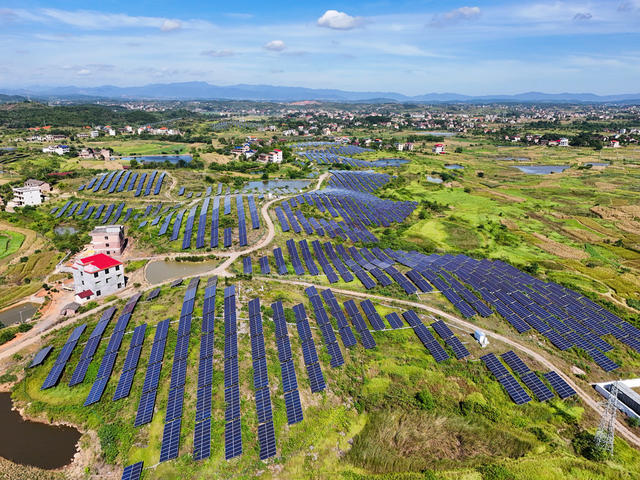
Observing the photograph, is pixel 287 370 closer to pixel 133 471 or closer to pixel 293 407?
pixel 293 407

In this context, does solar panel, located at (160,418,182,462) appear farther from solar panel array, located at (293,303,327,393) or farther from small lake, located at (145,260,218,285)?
→ small lake, located at (145,260,218,285)

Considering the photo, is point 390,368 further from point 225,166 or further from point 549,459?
point 225,166

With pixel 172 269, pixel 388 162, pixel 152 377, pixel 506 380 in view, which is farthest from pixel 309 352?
pixel 388 162

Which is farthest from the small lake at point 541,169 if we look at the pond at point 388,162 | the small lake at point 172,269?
the small lake at point 172,269

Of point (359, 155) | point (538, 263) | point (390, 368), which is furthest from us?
point (359, 155)

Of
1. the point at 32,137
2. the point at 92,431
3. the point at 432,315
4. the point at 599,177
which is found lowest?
the point at 92,431

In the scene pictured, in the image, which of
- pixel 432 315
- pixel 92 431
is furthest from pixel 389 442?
pixel 92 431
